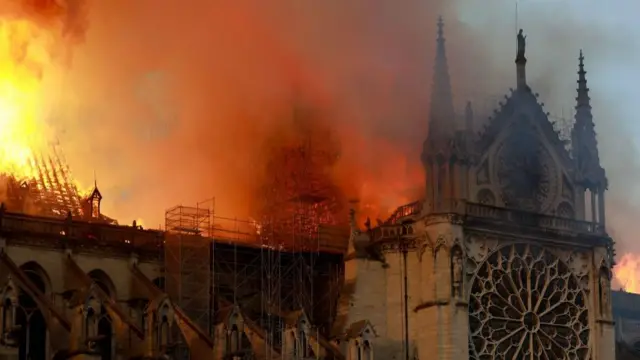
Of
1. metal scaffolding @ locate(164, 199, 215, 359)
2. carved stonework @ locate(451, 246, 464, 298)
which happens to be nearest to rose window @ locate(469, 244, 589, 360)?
carved stonework @ locate(451, 246, 464, 298)

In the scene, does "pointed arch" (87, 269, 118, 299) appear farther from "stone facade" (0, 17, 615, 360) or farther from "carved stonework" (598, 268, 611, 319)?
"carved stonework" (598, 268, 611, 319)

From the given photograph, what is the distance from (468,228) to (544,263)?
14.0 feet

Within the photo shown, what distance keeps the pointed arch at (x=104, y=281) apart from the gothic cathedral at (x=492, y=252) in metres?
8.61

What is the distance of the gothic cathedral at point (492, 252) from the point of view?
45.7m

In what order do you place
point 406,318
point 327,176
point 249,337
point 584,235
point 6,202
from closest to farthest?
point 249,337 < point 406,318 < point 584,235 < point 6,202 < point 327,176

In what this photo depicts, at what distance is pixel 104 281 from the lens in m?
46.7

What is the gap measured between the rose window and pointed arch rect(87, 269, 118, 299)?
1335 cm

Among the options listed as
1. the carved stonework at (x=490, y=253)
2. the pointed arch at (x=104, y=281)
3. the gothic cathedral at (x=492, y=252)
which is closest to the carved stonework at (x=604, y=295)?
the gothic cathedral at (x=492, y=252)

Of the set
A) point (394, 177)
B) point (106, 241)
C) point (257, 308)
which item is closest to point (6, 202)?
point (106, 241)

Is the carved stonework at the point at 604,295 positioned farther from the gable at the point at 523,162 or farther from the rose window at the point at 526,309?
the gable at the point at 523,162

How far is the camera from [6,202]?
52875mm

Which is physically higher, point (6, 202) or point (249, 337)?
point (6, 202)

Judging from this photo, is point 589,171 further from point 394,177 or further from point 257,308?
point 257,308

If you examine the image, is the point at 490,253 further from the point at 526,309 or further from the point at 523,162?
the point at 523,162
